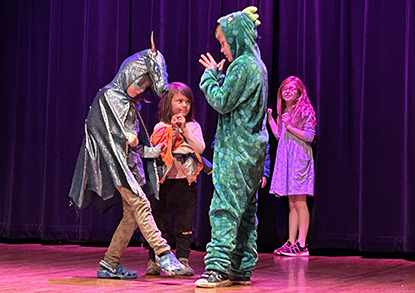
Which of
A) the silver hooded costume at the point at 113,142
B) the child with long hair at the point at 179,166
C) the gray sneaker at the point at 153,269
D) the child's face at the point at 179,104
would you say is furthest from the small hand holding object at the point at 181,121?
the gray sneaker at the point at 153,269

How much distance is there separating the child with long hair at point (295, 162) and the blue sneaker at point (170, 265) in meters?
1.90

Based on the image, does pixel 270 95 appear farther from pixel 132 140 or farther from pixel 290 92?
pixel 132 140

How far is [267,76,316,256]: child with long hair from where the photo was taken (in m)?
5.33

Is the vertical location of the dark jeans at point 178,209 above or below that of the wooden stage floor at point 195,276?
above

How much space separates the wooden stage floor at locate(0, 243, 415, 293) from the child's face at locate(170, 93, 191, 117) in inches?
42.2

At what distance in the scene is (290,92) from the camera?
5410 millimetres

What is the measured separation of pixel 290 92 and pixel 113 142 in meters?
2.20

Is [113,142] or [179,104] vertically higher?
[179,104]

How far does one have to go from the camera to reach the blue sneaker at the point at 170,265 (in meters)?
3.54

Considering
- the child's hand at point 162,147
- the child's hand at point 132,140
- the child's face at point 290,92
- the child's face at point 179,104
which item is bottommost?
the child's hand at point 162,147

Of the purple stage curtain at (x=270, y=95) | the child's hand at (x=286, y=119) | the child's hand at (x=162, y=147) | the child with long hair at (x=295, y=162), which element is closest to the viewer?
the child's hand at (x=162, y=147)

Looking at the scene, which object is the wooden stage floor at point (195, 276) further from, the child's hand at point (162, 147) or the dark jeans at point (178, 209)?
the child's hand at point (162, 147)

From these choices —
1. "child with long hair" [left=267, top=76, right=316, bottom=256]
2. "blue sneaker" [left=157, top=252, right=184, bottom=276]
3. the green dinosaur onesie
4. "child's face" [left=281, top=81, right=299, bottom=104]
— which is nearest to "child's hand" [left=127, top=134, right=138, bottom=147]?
the green dinosaur onesie

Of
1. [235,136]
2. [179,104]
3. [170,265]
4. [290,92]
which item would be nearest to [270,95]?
[290,92]
